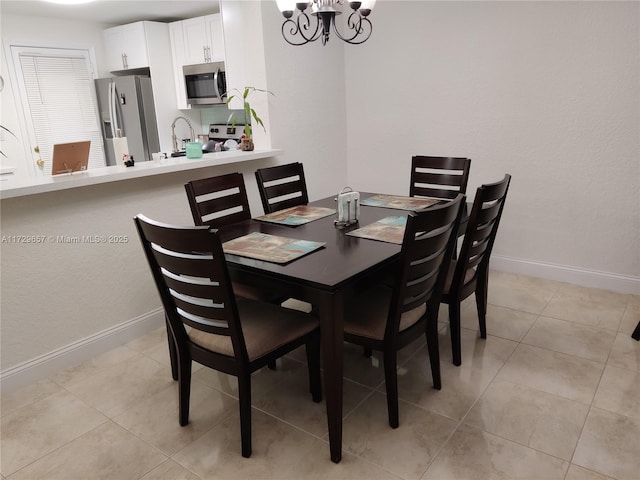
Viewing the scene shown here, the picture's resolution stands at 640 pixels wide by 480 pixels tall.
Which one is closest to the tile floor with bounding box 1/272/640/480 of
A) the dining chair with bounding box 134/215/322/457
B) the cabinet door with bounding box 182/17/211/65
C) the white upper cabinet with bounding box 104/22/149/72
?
the dining chair with bounding box 134/215/322/457

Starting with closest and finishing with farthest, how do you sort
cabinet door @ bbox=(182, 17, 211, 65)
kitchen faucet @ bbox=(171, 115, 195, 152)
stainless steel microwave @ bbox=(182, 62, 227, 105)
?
stainless steel microwave @ bbox=(182, 62, 227, 105), cabinet door @ bbox=(182, 17, 211, 65), kitchen faucet @ bbox=(171, 115, 195, 152)

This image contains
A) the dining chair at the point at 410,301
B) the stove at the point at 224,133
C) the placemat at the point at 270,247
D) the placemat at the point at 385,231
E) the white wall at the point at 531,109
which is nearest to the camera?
the dining chair at the point at 410,301

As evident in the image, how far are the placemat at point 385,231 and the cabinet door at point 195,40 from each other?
124 inches

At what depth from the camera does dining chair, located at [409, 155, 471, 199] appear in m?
3.02

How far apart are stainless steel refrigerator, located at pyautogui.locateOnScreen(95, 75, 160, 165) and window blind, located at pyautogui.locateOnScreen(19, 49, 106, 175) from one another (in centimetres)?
19

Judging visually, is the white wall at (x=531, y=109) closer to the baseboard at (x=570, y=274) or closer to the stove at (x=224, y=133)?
the baseboard at (x=570, y=274)

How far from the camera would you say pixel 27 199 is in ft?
7.37

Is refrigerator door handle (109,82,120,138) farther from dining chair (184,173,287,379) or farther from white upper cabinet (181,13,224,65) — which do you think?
dining chair (184,173,287,379)

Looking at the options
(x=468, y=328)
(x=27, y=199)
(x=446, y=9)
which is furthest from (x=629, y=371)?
(x=27, y=199)

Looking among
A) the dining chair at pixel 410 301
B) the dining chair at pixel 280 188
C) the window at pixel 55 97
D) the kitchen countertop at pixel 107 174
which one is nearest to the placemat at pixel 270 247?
the dining chair at pixel 410 301

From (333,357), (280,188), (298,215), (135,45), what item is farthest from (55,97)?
(333,357)

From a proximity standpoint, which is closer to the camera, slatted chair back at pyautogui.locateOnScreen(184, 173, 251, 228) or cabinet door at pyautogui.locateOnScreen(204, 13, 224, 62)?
slatted chair back at pyautogui.locateOnScreen(184, 173, 251, 228)

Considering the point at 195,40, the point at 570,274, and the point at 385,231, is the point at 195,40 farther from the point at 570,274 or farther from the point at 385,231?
the point at 570,274

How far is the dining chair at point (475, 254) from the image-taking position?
82.0 inches
